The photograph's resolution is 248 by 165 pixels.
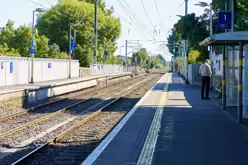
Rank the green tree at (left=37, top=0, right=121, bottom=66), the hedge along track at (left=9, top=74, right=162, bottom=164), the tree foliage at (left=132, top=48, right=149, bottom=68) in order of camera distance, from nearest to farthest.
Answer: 1. the hedge along track at (left=9, top=74, right=162, bottom=164)
2. the green tree at (left=37, top=0, right=121, bottom=66)
3. the tree foliage at (left=132, top=48, right=149, bottom=68)

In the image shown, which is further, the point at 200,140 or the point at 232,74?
the point at 232,74

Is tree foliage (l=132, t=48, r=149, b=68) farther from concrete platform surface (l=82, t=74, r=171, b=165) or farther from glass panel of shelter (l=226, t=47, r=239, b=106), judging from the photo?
concrete platform surface (l=82, t=74, r=171, b=165)

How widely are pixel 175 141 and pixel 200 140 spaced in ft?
2.08

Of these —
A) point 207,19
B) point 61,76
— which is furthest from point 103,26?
point 207,19

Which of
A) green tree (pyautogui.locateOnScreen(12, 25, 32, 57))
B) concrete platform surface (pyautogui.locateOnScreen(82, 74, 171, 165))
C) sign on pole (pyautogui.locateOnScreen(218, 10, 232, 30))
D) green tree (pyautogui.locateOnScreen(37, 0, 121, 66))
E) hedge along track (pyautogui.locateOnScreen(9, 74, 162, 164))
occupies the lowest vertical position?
hedge along track (pyautogui.locateOnScreen(9, 74, 162, 164))

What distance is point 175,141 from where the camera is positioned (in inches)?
402

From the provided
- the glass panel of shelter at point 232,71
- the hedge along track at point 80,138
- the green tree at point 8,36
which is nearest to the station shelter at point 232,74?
the glass panel of shelter at point 232,71

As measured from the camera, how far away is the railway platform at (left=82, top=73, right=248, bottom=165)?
27.6ft

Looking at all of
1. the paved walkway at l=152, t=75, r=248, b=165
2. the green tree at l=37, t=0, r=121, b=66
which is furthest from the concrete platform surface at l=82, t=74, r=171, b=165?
the green tree at l=37, t=0, r=121, b=66

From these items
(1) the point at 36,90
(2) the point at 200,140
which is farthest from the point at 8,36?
(2) the point at 200,140

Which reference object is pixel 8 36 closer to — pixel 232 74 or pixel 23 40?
pixel 23 40

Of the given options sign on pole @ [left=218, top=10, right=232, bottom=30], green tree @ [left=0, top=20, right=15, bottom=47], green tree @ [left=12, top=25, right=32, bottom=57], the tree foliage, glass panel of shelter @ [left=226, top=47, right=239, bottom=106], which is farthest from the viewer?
the tree foliage

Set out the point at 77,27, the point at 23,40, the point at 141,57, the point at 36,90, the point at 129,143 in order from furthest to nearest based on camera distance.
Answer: the point at 141,57 → the point at 77,27 → the point at 23,40 → the point at 36,90 → the point at 129,143

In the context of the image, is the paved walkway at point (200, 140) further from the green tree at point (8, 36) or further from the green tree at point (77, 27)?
the green tree at point (77, 27)
